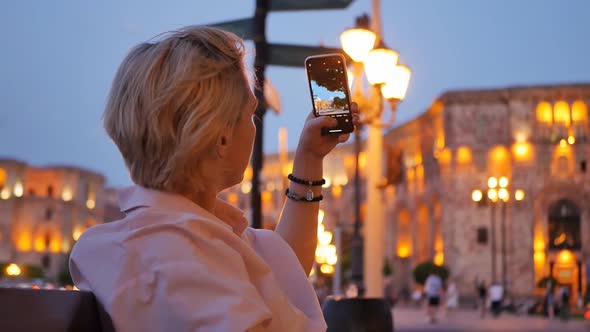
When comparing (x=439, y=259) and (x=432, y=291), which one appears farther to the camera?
(x=439, y=259)

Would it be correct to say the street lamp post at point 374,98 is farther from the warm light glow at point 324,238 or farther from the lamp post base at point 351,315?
the warm light glow at point 324,238

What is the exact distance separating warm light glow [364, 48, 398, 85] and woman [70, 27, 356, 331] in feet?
30.8

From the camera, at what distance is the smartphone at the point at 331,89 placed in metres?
1.88

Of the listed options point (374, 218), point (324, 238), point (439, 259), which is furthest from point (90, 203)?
point (374, 218)

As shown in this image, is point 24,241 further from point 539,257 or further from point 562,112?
point 562,112

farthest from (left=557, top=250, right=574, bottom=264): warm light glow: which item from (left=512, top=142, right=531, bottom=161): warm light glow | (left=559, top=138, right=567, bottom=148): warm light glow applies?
(left=559, top=138, right=567, bottom=148): warm light glow

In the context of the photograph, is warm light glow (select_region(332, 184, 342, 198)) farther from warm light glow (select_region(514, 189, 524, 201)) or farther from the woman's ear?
the woman's ear

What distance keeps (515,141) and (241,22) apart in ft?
164

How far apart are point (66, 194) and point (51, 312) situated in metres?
103

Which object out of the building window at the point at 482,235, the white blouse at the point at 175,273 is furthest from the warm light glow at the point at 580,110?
the white blouse at the point at 175,273

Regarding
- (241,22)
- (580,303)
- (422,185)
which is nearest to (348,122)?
(241,22)

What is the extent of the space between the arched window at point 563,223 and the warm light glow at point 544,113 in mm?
5177

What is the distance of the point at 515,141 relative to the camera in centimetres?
5303

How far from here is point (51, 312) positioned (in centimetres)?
121
